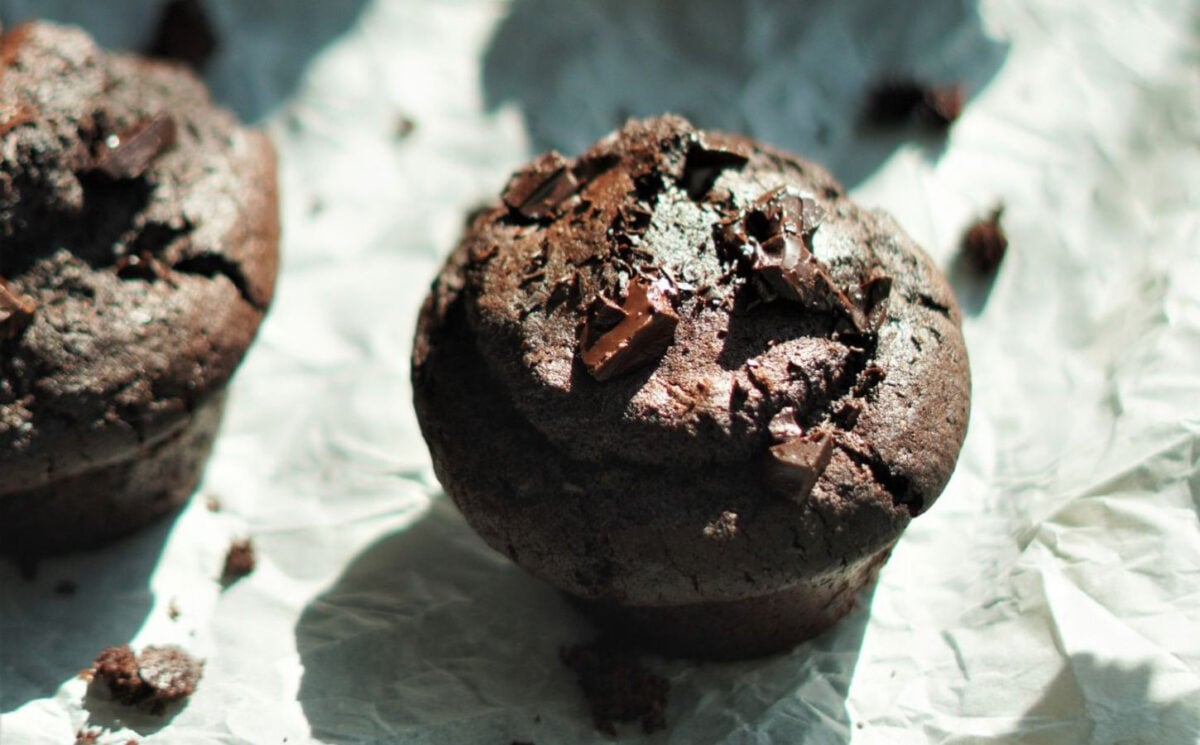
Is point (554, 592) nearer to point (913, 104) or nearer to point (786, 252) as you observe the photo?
point (786, 252)

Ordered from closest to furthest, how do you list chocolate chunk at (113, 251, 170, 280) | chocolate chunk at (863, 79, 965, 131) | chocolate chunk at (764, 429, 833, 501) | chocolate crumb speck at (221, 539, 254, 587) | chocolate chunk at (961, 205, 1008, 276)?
chocolate chunk at (764, 429, 833, 501)
chocolate chunk at (113, 251, 170, 280)
chocolate crumb speck at (221, 539, 254, 587)
chocolate chunk at (961, 205, 1008, 276)
chocolate chunk at (863, 79, 965, 131)

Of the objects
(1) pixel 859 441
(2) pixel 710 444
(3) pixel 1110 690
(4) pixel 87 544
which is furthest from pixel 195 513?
(3) pixel 1110 690

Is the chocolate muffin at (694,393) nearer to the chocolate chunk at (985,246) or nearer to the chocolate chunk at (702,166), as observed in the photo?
the chocolate chunk at (702,166)

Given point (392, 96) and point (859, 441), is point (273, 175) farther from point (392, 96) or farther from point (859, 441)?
point (859, 441)

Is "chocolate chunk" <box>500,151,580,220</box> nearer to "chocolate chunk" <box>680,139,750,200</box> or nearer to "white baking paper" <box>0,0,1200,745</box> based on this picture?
"chocolate chunk" <box>680,139,750,200</box>

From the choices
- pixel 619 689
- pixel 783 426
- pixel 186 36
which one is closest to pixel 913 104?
pixel 783 426

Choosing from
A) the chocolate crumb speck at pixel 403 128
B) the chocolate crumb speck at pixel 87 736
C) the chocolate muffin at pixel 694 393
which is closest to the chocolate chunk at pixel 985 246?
the chocolate muffin at pixel 694 393

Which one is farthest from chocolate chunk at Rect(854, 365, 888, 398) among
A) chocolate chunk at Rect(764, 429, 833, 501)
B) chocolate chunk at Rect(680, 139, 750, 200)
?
chocolate chunk at Rect(680, 139, 750, 200)
